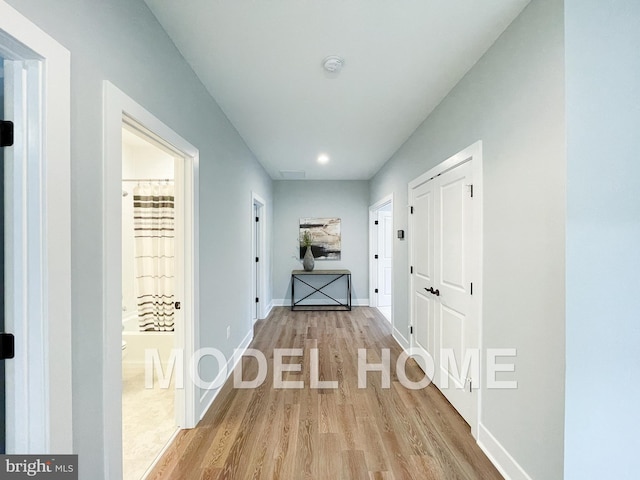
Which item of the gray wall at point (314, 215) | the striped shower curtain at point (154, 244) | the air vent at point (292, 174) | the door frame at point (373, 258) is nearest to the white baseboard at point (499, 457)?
the striped shower curtain at point (154, 244)

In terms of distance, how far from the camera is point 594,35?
130 cm

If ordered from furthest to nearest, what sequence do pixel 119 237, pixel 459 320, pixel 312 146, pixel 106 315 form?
pixel 312 146, pixel 459 320, pixel 119 237, pixel 106 315

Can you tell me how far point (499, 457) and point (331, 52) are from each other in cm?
270

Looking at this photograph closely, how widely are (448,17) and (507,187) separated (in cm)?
99

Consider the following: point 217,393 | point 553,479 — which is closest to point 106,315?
point 217,393

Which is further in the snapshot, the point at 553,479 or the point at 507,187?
the point at 507,187

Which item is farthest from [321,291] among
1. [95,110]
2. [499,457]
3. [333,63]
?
[95,110]

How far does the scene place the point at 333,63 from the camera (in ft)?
6.49

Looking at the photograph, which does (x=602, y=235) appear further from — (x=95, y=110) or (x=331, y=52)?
(x=95, y=110)

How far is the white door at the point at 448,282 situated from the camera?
2.15m

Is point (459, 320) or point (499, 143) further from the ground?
point (499, 143)

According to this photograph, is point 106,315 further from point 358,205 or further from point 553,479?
point 358,205

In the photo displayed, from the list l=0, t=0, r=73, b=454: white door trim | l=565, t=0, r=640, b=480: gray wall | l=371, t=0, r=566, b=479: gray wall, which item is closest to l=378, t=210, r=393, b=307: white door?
l=371, t=0, r=566, b=479: gray wall

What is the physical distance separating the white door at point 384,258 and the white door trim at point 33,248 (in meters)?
5.32
